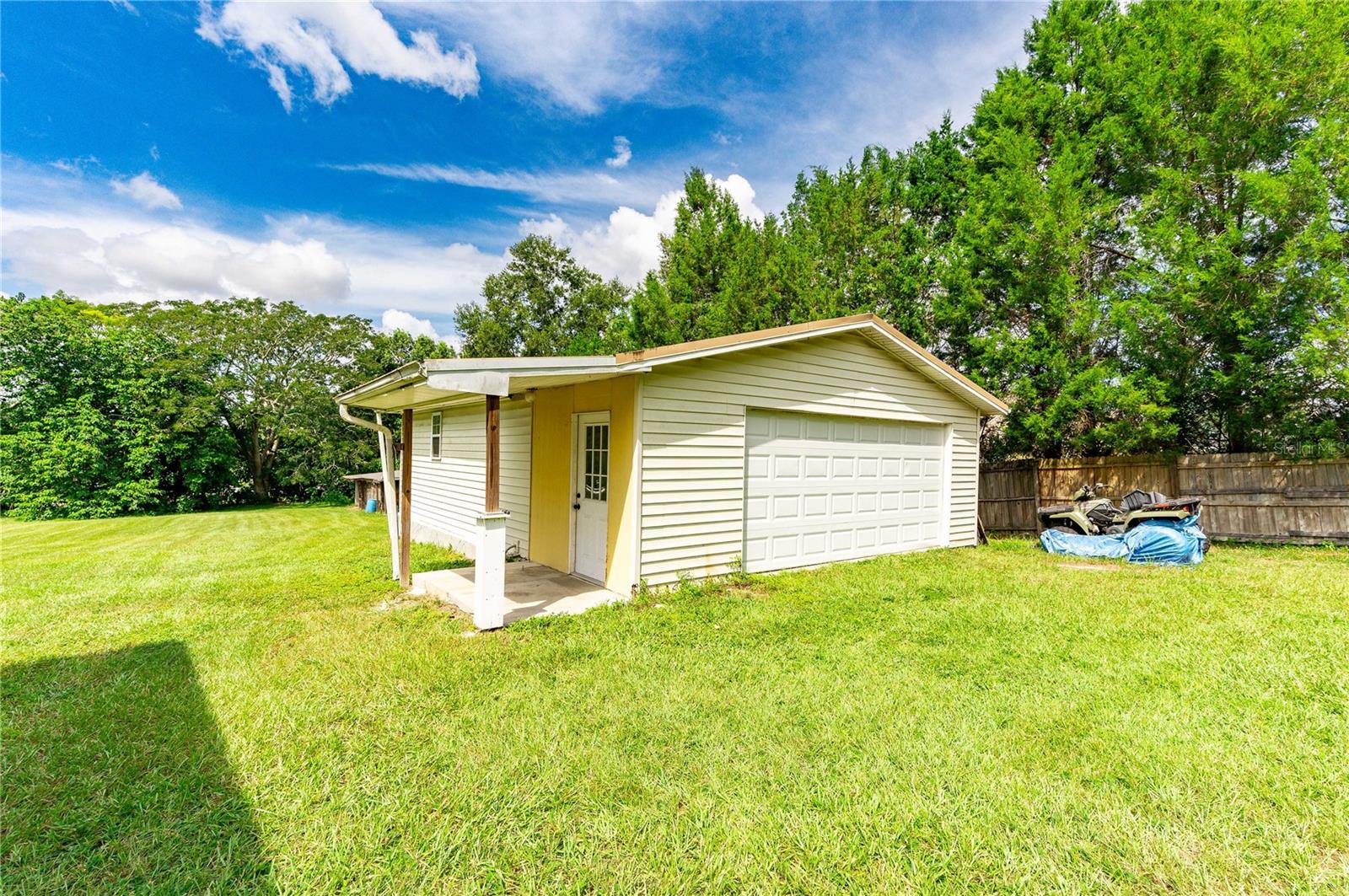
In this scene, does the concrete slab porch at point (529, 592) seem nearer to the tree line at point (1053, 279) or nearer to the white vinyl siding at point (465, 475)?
the white vinyl siding at point (465, 475)

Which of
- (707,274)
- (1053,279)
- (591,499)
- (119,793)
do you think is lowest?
(119,793)

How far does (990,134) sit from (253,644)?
16323 mm

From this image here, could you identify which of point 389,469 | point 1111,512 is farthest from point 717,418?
point 1111,512

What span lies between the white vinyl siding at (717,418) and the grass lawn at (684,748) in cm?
91

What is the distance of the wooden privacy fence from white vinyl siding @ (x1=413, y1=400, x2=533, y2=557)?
10217mm

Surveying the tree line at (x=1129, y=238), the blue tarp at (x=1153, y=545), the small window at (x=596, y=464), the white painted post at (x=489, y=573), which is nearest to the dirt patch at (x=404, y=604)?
the white painted post at (x=489, y=573)

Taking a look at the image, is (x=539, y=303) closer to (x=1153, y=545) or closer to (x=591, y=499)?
(x=591, y=499)

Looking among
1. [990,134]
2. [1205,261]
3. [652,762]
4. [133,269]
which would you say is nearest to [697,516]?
[652,762]

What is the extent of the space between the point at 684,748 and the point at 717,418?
4.08m

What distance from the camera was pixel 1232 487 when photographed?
9.62 metres

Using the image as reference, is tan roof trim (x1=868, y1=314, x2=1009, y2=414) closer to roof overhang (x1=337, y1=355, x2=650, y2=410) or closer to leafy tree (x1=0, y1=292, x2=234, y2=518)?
roof overhang (x1=337, y1=355, x2=650, y2=410)

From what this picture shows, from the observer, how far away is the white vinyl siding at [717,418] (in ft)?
19.7

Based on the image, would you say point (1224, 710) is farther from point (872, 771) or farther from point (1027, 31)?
point (1027, 31)

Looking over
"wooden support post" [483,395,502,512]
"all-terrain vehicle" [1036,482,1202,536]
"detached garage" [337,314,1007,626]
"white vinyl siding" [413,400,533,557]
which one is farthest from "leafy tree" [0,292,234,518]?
"all-terrain vehicle" [1036,482,1202,536]
